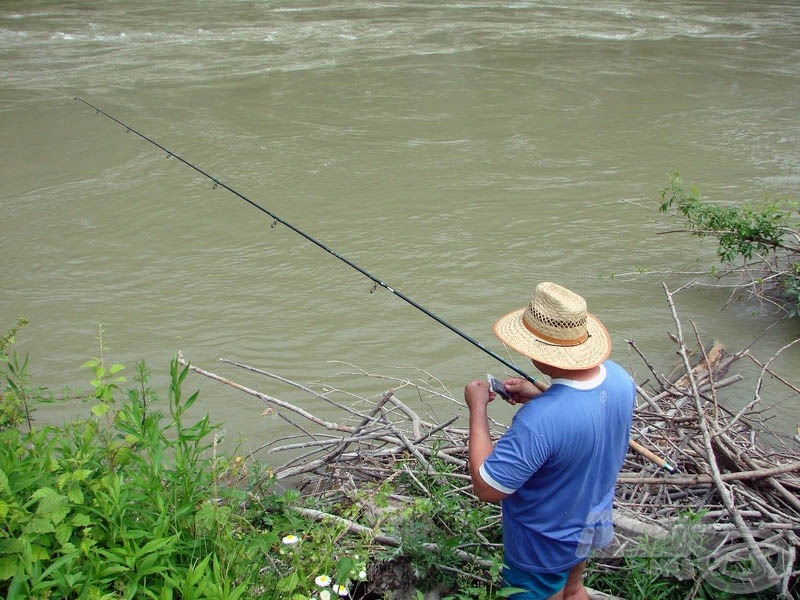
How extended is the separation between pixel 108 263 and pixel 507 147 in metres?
4.84

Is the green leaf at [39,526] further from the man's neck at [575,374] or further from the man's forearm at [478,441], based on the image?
the man's neck at [575,374]

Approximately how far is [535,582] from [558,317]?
888 mm

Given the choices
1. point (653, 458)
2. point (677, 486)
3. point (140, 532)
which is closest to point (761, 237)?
point (677, 486)

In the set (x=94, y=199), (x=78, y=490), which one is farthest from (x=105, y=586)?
(x=94, y=199)

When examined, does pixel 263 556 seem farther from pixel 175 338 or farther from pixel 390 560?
pixel 175 338

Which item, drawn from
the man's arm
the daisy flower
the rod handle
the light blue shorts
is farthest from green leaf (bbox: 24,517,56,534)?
the rod handle

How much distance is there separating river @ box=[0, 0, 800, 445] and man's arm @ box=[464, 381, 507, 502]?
8.25 ft

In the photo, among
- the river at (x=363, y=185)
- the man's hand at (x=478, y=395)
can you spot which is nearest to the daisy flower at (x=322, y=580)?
the man's hand at (x=478, y=395)

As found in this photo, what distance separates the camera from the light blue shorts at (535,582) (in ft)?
8.09

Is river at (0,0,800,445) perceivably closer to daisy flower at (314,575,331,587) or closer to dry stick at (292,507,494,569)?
dry stick at (292,507,494,569)

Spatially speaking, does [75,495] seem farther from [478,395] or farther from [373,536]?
[478,395]

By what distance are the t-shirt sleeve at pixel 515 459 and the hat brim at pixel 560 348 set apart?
0.70 ft

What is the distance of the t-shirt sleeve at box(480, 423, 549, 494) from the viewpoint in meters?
2.15

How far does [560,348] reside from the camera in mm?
2250
